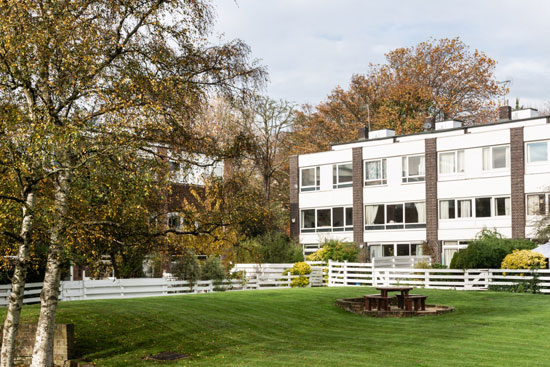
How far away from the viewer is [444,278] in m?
32.8

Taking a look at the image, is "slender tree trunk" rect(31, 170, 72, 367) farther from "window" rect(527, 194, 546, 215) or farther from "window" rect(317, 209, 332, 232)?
"window" rect(317, 209, 332, 232)

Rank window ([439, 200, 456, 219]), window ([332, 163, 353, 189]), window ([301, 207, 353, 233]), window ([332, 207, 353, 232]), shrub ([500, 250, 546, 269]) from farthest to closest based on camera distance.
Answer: window ([332, 163, 353, 189])
window ([301, 207, 353, 233])
window ([332, 207, 353, 232])
window ([439, 200, 456, 219])
shrub ([500, 250, 546, 269])

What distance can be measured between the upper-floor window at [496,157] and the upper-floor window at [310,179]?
1263cm

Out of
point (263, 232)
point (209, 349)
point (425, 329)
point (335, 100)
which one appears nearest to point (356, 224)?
point (263, 232)

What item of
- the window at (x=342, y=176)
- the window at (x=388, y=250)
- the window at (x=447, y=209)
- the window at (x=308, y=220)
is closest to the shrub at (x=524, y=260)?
the window at (x=447, y=209)

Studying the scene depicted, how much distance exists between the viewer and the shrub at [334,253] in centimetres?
3834

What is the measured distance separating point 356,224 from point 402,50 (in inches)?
656

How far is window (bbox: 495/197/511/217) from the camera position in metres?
41.7

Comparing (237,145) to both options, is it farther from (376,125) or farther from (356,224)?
(376,125)

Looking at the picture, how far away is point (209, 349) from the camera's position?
1705 centimetres

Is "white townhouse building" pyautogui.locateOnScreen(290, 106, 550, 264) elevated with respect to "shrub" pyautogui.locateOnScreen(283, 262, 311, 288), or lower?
elevated

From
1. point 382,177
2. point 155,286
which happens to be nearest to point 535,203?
point 382,177

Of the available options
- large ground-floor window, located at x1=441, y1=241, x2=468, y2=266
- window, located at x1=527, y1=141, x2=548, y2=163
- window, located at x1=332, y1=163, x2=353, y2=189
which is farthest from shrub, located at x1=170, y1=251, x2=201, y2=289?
window, located at x1=527, y1=141, x2=548, y2=163

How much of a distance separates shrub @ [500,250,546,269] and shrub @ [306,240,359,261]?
989cm
